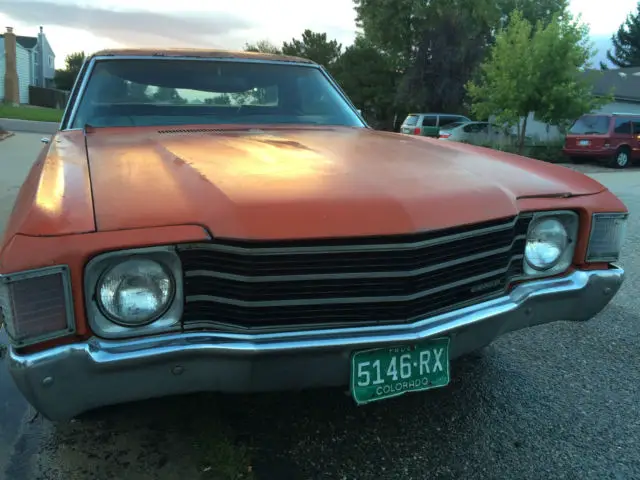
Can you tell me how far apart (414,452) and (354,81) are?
32.8m

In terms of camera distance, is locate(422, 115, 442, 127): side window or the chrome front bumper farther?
locate(422, 115, 442, 127): side window

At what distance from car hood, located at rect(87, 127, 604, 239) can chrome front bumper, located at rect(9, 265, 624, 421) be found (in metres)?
0.34

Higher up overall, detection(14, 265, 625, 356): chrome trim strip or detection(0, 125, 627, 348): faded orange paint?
detection(0, 125, 627, 348): faded orange paint

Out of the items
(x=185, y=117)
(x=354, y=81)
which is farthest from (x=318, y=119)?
(x=354, y=81)

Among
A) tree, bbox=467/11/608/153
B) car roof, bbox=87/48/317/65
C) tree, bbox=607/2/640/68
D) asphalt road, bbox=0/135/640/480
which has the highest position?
tree, bbox=607/2/640/68

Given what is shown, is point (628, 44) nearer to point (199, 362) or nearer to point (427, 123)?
point (427, 123)

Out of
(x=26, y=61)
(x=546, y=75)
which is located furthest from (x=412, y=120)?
(x=26, y=61)

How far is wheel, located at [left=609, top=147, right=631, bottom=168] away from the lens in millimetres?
16453

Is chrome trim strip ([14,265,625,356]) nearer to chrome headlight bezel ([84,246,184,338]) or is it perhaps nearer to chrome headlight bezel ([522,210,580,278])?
chrome headlight bezel ([84,246,184,338])

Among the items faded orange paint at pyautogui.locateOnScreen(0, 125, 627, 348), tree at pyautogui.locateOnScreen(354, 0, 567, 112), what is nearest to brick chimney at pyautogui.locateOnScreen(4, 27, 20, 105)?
tree at pyautogui.locateOnScreen(354, 0, 567, 112)

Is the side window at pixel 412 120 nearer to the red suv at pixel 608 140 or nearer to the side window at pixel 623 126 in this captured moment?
the red suv at pixel 608 140

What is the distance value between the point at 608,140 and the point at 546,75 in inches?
105

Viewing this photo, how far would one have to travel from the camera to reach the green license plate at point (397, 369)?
188 cm

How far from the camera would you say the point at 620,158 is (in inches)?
648
